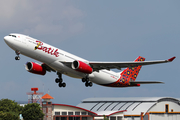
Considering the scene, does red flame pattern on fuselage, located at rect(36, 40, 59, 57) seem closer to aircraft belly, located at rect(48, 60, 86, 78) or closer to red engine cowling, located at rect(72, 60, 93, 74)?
aircraft belly, located at rect(48, 60, 86, 78)

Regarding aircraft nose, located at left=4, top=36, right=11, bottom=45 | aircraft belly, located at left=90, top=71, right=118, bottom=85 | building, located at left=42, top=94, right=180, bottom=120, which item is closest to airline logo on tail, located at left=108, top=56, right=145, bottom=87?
aircraft belly, located at left=90, top=71, right=118, bottom=85

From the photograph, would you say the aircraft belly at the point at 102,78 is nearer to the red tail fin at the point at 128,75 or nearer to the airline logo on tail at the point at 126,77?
the airline logo on tail at the point at 126,77

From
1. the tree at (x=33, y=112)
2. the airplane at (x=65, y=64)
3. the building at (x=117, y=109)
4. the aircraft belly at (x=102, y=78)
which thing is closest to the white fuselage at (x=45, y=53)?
the airplane at (x=65, y=64)

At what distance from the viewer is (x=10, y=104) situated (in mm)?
125188

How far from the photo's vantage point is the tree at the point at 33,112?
107m

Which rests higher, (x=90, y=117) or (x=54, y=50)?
(x=54, y=50)

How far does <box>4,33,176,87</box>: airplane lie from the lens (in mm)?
44869

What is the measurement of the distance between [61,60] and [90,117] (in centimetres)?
6866

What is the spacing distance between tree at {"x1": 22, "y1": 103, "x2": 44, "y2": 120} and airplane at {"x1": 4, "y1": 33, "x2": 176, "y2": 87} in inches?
2137

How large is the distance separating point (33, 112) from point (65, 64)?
63917mm

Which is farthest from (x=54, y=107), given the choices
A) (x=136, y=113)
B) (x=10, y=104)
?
(x=136, y=113)

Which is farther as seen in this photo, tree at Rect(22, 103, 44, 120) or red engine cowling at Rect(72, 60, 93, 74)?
tree at Rect(22, 103, 44, 120)

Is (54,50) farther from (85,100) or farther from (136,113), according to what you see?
(85,100)

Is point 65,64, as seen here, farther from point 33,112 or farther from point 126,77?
point 33,112
